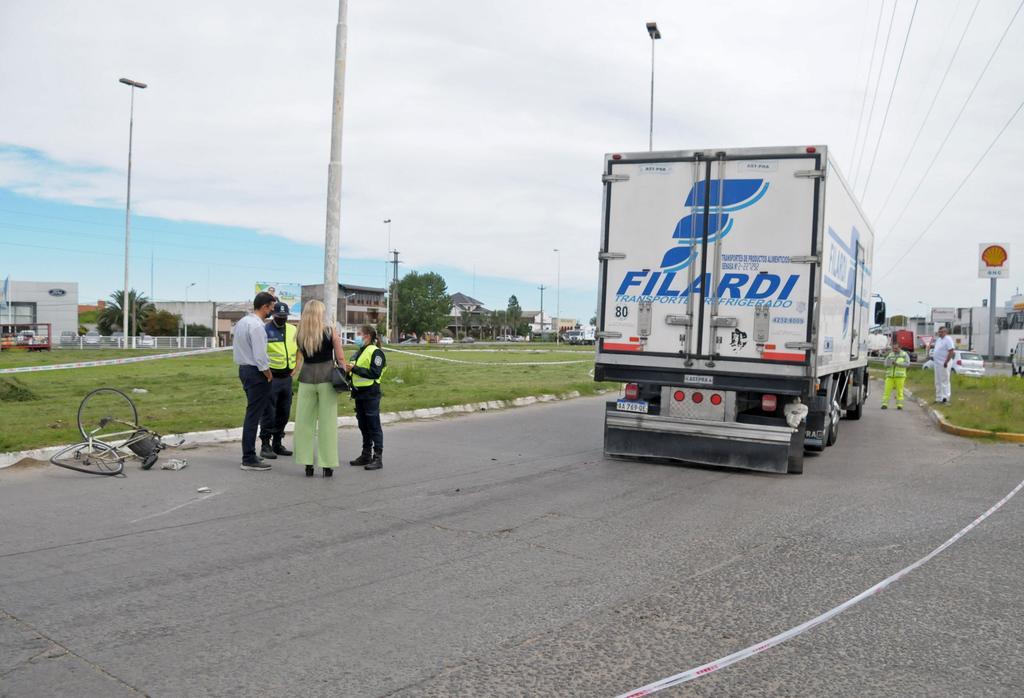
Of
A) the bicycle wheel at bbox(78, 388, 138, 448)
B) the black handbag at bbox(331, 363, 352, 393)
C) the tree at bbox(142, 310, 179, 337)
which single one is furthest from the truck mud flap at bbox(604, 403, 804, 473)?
the tree at bbox(142, 310, 179, 337)

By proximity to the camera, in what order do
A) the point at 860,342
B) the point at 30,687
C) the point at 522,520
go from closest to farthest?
the point at 30,687 → the point at 522,520 → the point at 860,342

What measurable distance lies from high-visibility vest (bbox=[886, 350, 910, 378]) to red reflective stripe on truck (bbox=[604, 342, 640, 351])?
11.3m

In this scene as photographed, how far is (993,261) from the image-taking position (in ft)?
92.5

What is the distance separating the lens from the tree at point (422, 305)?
128 metres

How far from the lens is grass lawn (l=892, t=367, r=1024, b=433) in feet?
47.3

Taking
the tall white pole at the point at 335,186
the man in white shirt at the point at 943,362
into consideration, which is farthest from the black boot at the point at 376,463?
the man in white shirt at the point at 943,362

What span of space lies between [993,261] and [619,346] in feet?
78.0

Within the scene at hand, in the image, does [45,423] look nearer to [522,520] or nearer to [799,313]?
[522,520]

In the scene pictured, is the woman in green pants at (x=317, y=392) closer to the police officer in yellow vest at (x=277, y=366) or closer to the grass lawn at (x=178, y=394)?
the police officer in yellow vest at (x=277, y=366)

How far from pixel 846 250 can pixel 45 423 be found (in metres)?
11.4

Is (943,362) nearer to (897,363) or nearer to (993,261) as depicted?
(897,363)

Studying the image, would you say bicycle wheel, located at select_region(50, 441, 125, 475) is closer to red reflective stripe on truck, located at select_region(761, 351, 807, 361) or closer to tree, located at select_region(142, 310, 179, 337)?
red reflective stripe on truck, located at select_region(761, 351, 807, 361)

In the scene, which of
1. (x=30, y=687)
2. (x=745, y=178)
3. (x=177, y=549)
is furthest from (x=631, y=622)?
(x=745, y=178)

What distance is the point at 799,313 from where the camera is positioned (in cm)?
919
